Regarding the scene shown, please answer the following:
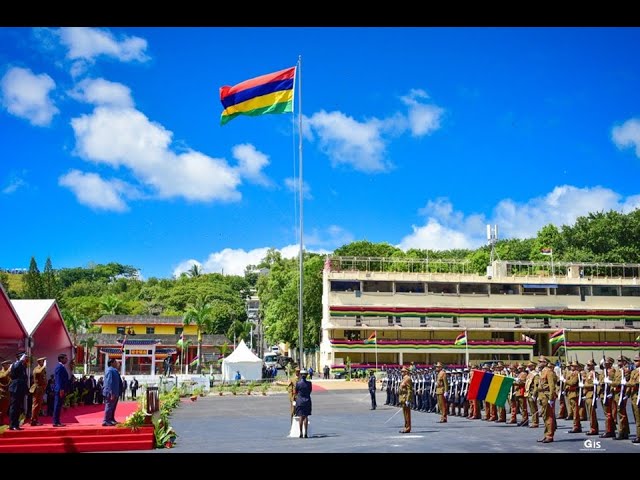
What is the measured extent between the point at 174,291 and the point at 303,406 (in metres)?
88.6

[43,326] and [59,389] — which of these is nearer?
[59,389]

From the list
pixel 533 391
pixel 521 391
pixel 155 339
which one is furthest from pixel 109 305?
pixel 533 391

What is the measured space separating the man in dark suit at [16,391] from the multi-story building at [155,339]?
48.4 m

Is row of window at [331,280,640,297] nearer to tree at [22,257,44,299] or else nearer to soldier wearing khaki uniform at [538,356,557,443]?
tree at [22,257,44,299]

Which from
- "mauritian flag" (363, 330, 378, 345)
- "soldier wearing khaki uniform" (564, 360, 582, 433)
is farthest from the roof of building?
"soldier wearing khaki uniform" (564, 360, 582, 433)

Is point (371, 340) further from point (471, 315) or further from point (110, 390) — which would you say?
point (110, 390)

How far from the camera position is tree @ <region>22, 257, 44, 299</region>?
70188 mm

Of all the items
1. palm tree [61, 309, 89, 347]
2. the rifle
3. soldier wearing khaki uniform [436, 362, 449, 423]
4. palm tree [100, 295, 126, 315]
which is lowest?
soldier wearing khaki uniform [436, 362, 449, 423]

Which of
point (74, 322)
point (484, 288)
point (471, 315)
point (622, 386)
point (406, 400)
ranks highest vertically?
point (484, 288)

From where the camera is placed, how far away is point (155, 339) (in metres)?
64.6

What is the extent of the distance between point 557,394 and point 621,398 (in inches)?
100

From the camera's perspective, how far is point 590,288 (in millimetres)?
69938

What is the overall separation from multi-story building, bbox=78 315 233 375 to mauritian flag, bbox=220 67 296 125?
136 ft

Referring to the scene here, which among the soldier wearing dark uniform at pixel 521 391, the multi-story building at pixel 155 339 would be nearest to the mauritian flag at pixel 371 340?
the multi-story building at pixel 155 339
